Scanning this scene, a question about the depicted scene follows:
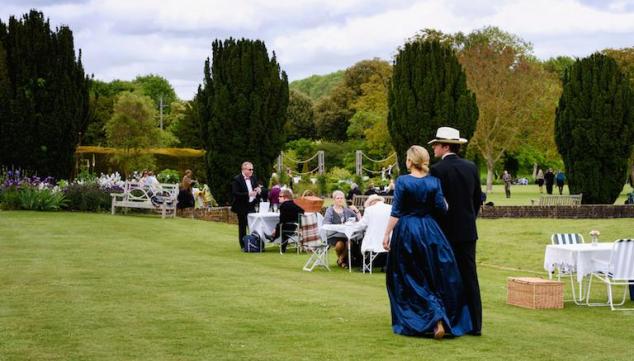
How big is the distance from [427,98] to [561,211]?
5.60 meters

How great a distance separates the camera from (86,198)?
28.2m

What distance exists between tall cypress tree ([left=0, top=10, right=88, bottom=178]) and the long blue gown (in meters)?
23.4

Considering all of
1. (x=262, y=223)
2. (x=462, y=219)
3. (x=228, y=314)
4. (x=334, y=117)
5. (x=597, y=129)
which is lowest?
(x=228, y=314)

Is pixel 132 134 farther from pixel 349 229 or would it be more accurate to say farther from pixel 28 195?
pixel 349 229

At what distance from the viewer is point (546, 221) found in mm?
28250

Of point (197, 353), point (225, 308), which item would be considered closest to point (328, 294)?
point (225, 308)

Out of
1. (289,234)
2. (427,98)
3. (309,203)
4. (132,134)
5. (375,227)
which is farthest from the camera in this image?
(132,134)

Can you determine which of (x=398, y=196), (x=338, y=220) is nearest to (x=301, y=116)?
(x=338, y=220)

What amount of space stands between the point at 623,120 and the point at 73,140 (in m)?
18.5

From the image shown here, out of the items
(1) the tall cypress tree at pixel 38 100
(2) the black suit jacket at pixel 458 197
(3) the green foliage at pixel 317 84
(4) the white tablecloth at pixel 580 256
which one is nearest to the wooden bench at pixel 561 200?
(1) the tall cypress tree at pixel 38 100

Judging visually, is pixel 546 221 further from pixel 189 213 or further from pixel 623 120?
pixel 189 213

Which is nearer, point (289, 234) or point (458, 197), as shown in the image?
point (458, 197)

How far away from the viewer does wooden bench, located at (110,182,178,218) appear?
27.8 meters

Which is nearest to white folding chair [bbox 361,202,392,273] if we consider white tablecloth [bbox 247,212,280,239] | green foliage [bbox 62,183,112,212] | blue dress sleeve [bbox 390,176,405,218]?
white tablecloth [bbox 247,212,280,239]
